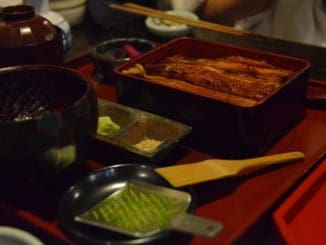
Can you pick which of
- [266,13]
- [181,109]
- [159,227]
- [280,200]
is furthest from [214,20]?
[159,227]

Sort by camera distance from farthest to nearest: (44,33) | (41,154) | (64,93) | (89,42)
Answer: (89,42) → (44,33) → (64,93) → (41,154)

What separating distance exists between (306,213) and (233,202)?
0.43 feet

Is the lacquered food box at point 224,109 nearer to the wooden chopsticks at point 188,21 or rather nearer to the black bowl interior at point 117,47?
the black bowl interior at point 117,47

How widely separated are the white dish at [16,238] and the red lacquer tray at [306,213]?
1.21 feet

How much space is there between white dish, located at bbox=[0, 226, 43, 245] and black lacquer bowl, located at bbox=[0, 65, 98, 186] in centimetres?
12

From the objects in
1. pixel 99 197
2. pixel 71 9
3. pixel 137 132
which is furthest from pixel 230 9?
pixel 99 197

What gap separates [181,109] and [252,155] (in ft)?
0.55

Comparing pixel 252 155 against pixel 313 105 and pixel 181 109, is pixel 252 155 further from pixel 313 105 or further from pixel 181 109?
pixel 313 105

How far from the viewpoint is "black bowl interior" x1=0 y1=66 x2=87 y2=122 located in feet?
2.94

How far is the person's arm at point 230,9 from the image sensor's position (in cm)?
184

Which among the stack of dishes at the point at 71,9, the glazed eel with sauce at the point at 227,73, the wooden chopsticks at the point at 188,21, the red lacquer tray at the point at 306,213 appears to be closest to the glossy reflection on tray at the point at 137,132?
the glazed eel with sauce at the point at 227,73

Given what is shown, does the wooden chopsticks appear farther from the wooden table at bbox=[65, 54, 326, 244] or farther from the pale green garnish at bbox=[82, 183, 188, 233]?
the pale green garnish at bbox=[82, 183, 188, 233]

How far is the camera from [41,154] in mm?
756

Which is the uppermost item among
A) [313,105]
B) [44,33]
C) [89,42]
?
[44,33]
